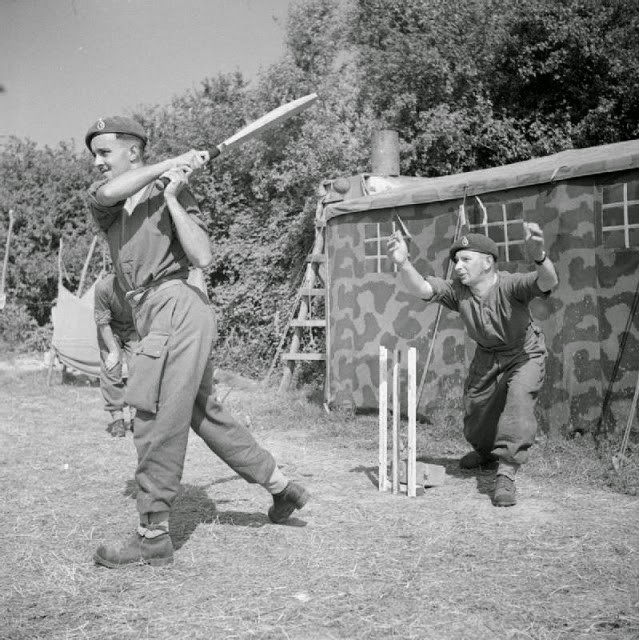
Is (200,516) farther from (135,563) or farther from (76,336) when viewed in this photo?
(76,336)

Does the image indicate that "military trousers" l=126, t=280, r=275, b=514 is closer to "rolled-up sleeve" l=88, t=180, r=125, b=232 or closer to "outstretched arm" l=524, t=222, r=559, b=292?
"rolled-up sleeve" l=88, t=180, r=125, b=232

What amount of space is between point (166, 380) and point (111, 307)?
14.4 feet

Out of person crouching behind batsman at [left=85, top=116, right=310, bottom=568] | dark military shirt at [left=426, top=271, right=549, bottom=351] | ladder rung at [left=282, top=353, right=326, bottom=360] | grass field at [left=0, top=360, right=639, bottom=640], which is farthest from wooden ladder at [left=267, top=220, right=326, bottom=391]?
person crouching behind batsman at [left=85, top=116, right=310, bottom=568]

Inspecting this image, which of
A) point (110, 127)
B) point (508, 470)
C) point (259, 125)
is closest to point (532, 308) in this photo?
point (508, 470)

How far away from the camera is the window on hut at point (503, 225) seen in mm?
7051

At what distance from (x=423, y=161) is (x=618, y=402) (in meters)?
9.09

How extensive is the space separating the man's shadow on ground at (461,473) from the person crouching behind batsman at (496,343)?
0.22m

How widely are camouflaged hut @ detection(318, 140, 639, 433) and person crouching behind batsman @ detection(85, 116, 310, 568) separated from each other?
341cm

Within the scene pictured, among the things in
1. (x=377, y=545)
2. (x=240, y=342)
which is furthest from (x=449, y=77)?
(x=377, y=545)

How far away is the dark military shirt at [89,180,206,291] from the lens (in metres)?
3.71

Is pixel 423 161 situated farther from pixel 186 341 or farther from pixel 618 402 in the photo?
pixel 186 341

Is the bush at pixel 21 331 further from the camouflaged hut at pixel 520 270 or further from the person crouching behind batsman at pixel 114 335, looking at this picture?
the camouflaged hut at pixel 520 270

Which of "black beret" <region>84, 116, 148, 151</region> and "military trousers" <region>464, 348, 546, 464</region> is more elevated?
"black beret" <region>84, 116, 148, 151</region>

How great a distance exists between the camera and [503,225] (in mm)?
7184
